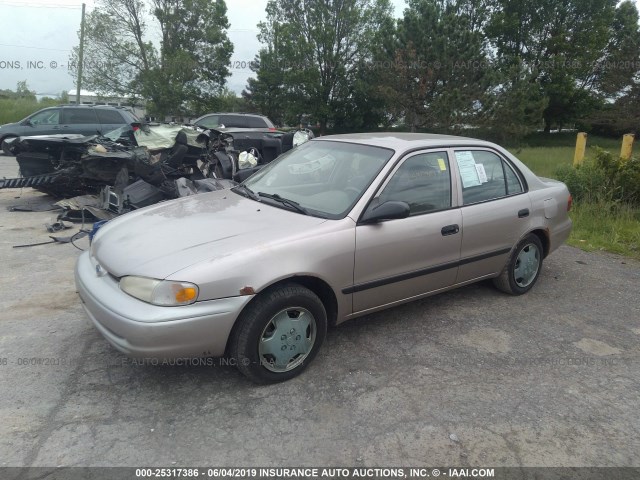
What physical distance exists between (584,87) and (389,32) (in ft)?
64.7

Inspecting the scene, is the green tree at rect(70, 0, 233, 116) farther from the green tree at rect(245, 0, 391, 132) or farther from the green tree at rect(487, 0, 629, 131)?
the green tree at rect(487, 0, 629, 131)

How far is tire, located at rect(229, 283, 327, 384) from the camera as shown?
9.45ft

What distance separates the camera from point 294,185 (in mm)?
3939

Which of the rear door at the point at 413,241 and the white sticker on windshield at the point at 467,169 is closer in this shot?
the rear door at the point at 413,241

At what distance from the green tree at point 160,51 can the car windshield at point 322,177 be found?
80.7 feet

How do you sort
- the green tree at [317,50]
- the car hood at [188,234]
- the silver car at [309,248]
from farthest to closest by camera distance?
the green tree at [317,50] < the car hood at [188,234] < the silver car at [309,248]

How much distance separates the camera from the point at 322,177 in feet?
12.8

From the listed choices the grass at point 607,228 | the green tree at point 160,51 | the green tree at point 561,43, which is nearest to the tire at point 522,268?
the grass at point 607,228

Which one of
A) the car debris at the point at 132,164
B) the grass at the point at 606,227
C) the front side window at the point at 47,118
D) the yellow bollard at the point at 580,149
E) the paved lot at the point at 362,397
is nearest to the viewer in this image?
the paved lot at the point at 362,397

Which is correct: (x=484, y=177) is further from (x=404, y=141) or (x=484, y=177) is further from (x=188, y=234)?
(x=188, y=234)

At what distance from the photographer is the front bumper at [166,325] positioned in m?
2.65

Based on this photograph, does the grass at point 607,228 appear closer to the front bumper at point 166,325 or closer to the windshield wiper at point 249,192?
the windshield wiper at point 249,192


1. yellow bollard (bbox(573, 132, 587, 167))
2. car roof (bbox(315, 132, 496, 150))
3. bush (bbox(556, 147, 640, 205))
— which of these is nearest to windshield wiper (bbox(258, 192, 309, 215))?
car roof (bbox(315, 132, 496, 150))

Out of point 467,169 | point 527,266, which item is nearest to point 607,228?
point 527,266
